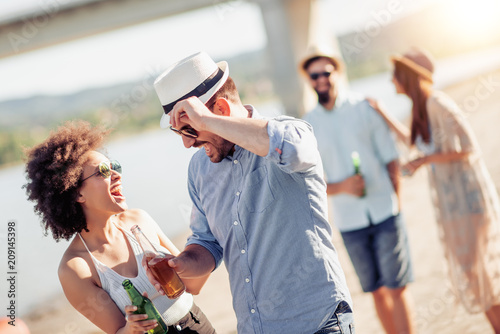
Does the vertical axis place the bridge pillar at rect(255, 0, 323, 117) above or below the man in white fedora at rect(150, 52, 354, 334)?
above

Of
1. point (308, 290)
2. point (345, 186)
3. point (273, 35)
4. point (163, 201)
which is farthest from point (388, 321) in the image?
point (273, 35)

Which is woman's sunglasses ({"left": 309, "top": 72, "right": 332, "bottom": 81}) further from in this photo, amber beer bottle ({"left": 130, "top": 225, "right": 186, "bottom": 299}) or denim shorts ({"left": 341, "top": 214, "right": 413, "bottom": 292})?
amber beer bottle ({"left": 130, "top": 225, "right": 186, "bottom": 299})

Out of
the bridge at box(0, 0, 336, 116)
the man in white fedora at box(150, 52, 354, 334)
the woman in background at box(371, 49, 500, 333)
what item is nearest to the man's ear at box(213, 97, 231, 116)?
A: the man in white fedora at box(150, 52, 354, 334)

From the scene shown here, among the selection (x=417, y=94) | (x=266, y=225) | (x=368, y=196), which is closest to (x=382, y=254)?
(x=368, y=196)

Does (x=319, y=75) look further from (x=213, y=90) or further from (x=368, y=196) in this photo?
(x=213, y=90)

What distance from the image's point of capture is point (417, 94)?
4086 mm

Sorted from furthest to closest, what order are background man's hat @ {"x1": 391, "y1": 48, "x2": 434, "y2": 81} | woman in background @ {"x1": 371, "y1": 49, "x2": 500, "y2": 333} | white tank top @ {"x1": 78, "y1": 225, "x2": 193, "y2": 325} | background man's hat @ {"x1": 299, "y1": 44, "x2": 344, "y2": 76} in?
background man's hat @ {"x1": 299, "y1": 44, "x2": 344, "y2": 76} < background man's hat @ {"x1": 391, "y1": 48, "x2": 434, "y2": 81} < woman in background @ {"x1": 371, "y1": 49, "x2": 500, "y2": 333} < white tank top @ {"x1": 78, "y1": 225, "x2": 193, "y2": 325}

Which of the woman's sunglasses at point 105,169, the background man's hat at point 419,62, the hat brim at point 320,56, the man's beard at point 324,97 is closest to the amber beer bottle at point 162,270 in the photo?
the woman's sunglasses at point 105,169

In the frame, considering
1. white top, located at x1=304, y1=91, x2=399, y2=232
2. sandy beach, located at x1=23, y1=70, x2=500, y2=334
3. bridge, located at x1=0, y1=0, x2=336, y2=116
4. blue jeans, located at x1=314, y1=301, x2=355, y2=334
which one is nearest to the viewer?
blue jeans, located at x1=314, y1=301, x2=355, y2=334

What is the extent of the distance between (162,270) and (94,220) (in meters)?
0.49

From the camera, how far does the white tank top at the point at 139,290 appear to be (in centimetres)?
232

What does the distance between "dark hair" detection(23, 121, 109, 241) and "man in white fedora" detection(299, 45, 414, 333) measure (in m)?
2.11

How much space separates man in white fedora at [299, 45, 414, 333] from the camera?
13.0 ft

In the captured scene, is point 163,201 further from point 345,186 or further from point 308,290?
point 308,290
